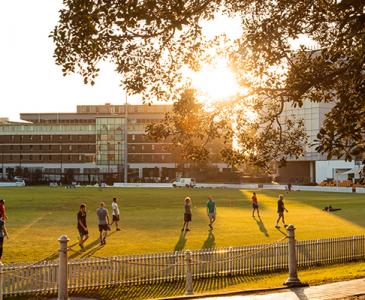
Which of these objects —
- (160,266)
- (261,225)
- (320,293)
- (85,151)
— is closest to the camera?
(320,293)

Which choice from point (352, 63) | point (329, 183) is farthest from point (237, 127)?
point (329, 183)

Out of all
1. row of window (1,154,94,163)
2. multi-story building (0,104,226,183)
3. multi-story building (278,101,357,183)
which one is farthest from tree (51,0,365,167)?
row of window (1,154,94,163)

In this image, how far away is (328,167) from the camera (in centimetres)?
11531

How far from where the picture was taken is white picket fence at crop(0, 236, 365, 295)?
602 inches

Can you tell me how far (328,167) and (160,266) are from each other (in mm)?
102288

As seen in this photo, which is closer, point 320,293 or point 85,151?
point 320,293

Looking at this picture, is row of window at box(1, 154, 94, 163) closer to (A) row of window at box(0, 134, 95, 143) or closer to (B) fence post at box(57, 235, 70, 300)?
(A) row of window at box(0, 134, 95, 143)

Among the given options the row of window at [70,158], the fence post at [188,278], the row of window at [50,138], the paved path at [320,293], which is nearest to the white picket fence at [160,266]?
the fence post at [188,278]

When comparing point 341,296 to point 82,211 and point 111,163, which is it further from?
point 111,163

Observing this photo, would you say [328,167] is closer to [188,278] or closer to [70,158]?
[70,158]

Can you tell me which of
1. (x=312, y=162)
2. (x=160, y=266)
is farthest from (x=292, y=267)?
(x=312, y=162)

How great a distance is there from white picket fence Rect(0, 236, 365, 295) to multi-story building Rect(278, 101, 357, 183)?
92.1m

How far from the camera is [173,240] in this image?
83.9 ft

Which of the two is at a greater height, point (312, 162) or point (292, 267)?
point (312, 162)
